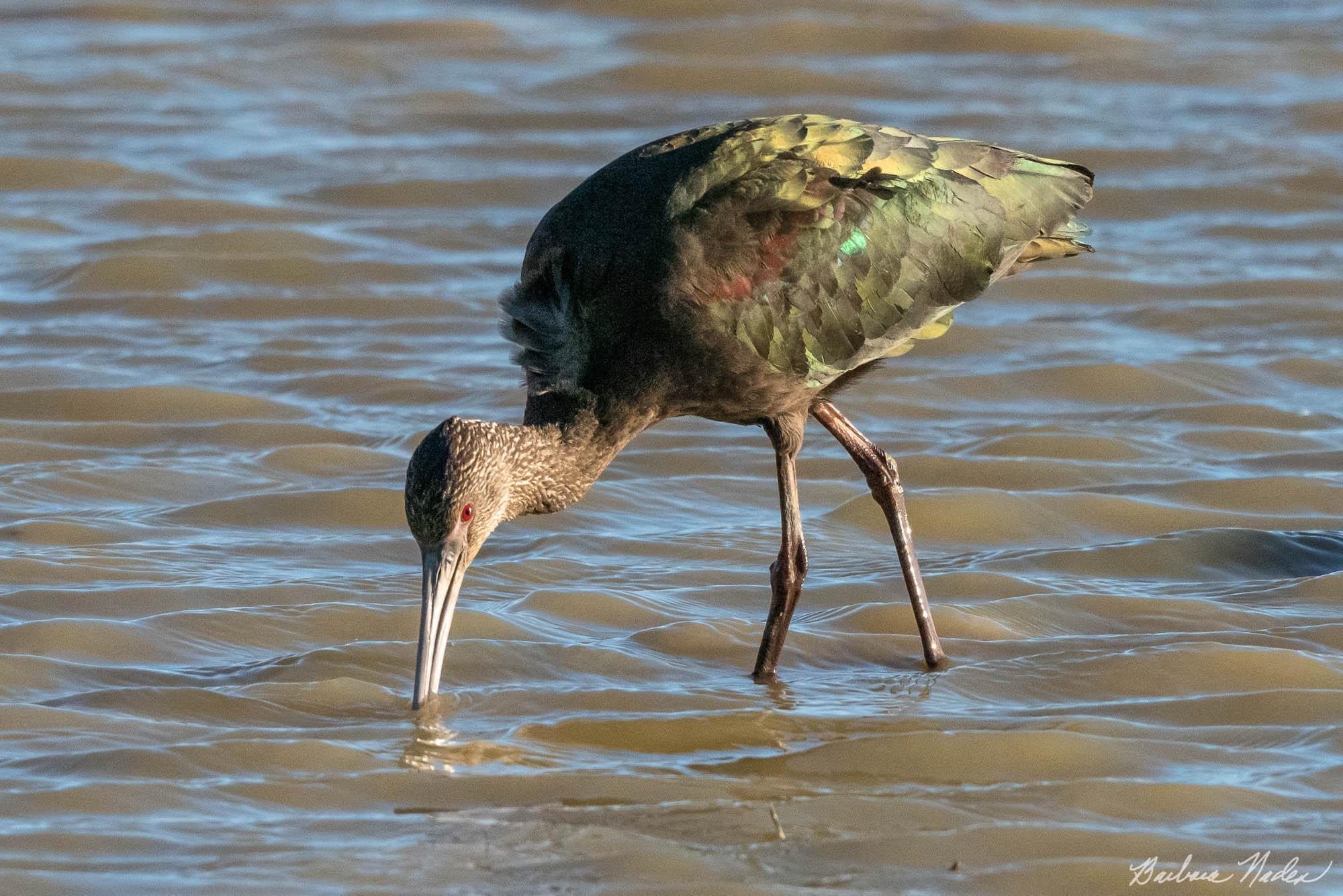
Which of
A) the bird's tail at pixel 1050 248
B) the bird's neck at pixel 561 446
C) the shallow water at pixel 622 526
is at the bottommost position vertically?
the shallow water at pixel 622 526

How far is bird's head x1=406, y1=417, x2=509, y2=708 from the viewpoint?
6.06 metres

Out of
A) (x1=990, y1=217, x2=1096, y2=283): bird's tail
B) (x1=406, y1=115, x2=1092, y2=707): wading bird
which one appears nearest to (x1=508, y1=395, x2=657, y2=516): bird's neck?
(x1=406, y1=115, x2=1092, y2=707): wading bird

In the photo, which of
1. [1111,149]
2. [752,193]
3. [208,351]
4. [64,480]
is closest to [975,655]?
[752,193]

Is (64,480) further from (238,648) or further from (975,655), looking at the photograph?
(975,655)

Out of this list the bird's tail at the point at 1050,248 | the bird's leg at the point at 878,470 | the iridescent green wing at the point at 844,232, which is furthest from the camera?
the bird's tail at the point at 1050,248

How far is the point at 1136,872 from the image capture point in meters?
5.04

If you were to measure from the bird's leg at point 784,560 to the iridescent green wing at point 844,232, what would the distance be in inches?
8.4

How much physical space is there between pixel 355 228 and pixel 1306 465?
5895 mm

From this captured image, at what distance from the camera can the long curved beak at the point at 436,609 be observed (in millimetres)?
6047
